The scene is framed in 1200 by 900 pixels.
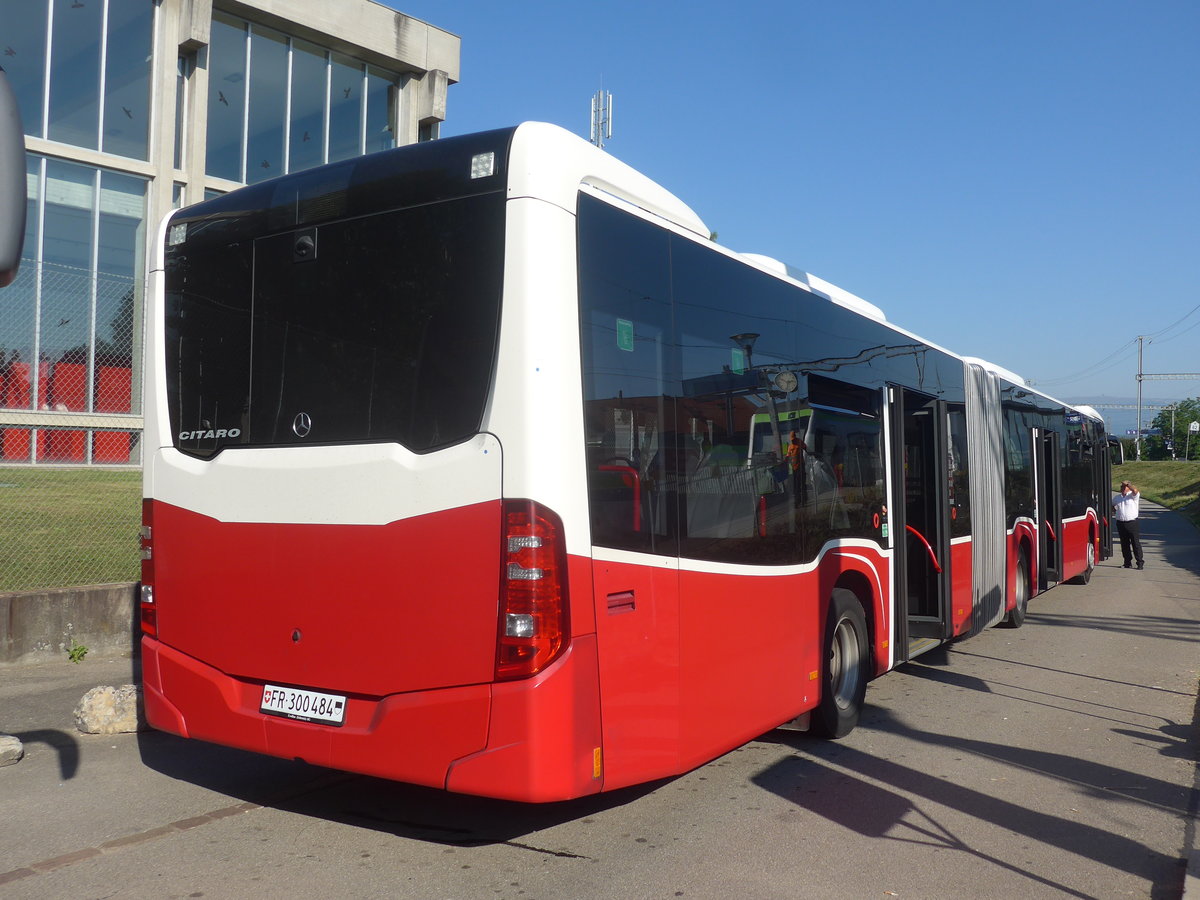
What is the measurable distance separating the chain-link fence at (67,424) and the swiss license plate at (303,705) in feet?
17.5

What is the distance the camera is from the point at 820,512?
6816mm

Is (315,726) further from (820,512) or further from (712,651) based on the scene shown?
(820,512)

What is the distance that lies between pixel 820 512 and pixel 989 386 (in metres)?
5.74

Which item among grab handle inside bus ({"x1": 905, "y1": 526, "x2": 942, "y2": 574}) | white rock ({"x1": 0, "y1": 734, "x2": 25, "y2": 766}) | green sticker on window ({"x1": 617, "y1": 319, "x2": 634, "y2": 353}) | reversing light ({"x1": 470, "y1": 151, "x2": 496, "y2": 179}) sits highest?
reversing light ({"x1": 470, "y1": 151, "x2": 496, "y2": 179})

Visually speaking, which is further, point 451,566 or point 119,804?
point 119,804

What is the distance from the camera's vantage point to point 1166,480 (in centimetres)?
7931

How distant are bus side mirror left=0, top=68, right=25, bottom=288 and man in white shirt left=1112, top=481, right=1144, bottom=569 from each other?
22136 mm

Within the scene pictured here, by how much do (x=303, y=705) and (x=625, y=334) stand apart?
224 centimetres

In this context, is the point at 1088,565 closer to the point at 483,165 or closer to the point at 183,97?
the point at 483,165

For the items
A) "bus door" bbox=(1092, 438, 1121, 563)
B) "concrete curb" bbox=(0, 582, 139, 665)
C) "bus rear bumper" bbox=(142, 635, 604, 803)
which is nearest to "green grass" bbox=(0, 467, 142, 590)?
"concrete curb" bbox=(0, 582, 139, 665)

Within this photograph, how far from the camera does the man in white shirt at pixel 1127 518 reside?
21391 mm

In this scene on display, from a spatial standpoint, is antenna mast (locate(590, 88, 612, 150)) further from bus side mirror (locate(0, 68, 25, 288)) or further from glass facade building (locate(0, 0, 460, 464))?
bus side mirror (locate(0, 68, 25, 288))

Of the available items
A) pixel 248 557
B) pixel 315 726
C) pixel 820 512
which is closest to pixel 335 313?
pixel 248 557

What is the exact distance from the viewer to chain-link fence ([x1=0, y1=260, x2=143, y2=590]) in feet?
32.5
